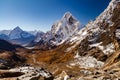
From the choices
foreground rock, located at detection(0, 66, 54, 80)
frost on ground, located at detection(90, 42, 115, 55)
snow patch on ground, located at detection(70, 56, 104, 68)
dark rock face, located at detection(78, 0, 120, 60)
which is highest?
dark rock face, located at detection(78, 0, 120, 60)

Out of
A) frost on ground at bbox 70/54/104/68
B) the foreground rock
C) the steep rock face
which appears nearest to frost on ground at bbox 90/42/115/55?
the steep rock face

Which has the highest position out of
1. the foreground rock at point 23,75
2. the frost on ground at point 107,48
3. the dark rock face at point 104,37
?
the dark rock face at point 104,37

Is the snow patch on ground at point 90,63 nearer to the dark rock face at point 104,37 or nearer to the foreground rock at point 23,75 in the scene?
the dark rock face at point 104,37

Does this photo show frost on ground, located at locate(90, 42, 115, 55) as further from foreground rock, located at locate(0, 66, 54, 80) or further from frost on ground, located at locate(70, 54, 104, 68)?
foreground rock, located at locate(0, 66, 54, 80)

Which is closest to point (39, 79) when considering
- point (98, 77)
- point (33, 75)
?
point (33, 75)

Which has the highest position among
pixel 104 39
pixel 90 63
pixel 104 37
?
pixel 104 37

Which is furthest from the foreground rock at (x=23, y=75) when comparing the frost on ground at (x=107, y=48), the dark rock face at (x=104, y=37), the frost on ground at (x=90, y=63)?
the frost on ground at (x=107, y=48)

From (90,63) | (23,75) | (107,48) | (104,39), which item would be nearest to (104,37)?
(104,39)

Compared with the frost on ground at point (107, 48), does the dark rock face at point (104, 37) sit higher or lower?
higher

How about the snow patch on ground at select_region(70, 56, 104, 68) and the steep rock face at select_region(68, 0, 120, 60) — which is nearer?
the snow patch on ground at select_region(70, 56, 104, 68)

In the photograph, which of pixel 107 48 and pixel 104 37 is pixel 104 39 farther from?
pixel 107 48

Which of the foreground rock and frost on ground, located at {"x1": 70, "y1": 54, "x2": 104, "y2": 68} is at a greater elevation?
frost on ground, located at {"x1": 70, "y1": 54, "x2": 104, "y2": 68}
